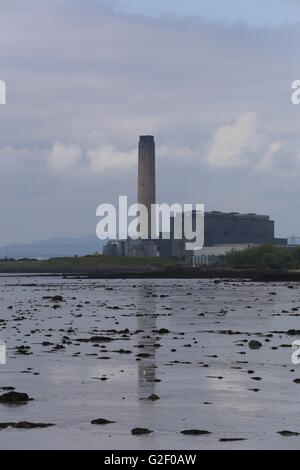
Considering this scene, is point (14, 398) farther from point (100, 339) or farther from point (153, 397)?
point (100, 339)

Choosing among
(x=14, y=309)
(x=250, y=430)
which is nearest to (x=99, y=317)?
(x=14, y=309)

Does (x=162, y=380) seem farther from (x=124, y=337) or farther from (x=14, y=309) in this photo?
(x=14, y=309)

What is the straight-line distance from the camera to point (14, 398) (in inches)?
982

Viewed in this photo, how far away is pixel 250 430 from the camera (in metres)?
21.1

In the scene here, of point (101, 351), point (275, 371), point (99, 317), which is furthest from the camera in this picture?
point (99, 317)

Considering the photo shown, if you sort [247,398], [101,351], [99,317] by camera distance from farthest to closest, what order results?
1. [99,317]
2. [101,351]
3. [247,398]

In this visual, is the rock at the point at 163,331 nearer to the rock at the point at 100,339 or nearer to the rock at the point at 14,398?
the rock at the point at 100,339

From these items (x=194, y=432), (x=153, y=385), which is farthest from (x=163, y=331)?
(x=194, y=432)

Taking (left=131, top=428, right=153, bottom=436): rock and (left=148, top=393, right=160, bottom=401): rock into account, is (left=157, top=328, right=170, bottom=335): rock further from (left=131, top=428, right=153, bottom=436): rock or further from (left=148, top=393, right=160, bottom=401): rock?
(left=131, top=428, right=153, bottom=436): rock

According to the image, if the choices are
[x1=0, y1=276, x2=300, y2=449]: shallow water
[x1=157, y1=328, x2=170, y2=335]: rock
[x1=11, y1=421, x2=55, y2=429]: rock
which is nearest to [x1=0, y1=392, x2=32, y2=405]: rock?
[x1=0, y1=276, x2=300, y2=449]: shallow water

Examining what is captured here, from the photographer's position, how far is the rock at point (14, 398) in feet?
81.4

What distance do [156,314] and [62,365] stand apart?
104 ft

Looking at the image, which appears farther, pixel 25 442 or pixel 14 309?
pixel 14 309

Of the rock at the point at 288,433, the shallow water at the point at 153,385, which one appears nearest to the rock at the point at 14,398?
the shallow water at the point at 153,385
